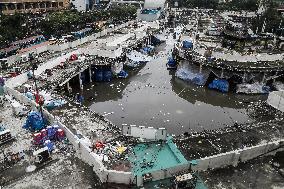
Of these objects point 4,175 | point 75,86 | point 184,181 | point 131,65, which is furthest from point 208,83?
point 4,175

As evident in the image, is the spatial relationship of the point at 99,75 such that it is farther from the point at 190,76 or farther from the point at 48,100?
the point at 48,100

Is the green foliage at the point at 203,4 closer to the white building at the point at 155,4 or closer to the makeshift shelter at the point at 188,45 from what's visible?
the white building at the point at 155,4

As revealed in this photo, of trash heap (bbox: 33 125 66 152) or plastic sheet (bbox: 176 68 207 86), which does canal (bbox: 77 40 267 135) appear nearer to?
plastic sheet (bbox: 176 68 207 86)

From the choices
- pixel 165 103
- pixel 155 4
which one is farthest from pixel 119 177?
pixel 155 4

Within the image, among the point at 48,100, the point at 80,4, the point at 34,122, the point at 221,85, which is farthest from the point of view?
the point at 80,4

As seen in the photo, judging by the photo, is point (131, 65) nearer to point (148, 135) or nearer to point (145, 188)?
point (148, 135)

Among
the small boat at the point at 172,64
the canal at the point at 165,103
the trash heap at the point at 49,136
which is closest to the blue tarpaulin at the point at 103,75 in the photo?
the canal at the point at 165,103
